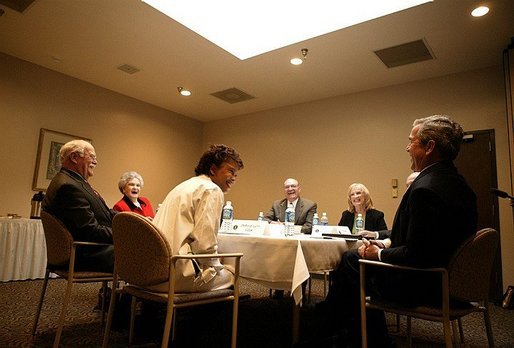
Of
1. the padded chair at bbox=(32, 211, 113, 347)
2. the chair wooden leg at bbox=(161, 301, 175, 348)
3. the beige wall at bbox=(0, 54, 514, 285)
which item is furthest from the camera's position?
the beige wall at bbox=(0, 54, 514, 285)

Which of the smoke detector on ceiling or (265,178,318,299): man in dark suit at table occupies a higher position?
the smoke detector on ceiling

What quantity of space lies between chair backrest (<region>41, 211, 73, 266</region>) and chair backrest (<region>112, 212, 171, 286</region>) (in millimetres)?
525

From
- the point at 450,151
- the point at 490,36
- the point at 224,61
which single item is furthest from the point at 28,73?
the point at 490,36

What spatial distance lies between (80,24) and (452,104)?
490 centimetres

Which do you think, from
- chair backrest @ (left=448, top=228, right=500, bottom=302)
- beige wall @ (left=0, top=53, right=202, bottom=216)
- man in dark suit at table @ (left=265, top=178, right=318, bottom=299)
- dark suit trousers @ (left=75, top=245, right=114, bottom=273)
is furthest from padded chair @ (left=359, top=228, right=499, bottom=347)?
beige wall @ (left=0, top=53, right=202, bottom=216)

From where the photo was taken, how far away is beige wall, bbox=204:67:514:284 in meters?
4.57

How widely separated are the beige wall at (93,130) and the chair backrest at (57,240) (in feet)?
11.4

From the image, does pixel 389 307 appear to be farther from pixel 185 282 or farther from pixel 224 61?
pixel 224 61

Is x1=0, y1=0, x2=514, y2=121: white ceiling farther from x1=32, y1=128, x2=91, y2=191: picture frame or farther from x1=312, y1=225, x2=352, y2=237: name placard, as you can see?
x1=312, y1=225, x2=352, y2=237: name placard

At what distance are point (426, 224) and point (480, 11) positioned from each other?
315 cm

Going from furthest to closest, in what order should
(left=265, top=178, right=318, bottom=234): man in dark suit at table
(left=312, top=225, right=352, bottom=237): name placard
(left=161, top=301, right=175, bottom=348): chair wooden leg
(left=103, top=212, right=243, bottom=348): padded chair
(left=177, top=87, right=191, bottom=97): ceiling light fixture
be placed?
(left=177, top=87, right=191, bottom=97): ceiling light fixture, (left=265, top=178, right=318, bottom=234): man in dark suit at table, (left=312, top=225, right=352, bottom=237): name placard, (left=103, top=212, right=243, bottom=348): padded chair, (left=161, top=301, right=175, bottom=348): chair wooden leg

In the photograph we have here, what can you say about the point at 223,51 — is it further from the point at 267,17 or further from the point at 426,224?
the point at 426,224

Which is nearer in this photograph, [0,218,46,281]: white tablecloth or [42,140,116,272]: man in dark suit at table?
[42,140,116,272]: man in dark suit at table

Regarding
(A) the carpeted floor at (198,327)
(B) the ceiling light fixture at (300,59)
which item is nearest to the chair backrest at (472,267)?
(A) the carpeted floor at (198,327)
